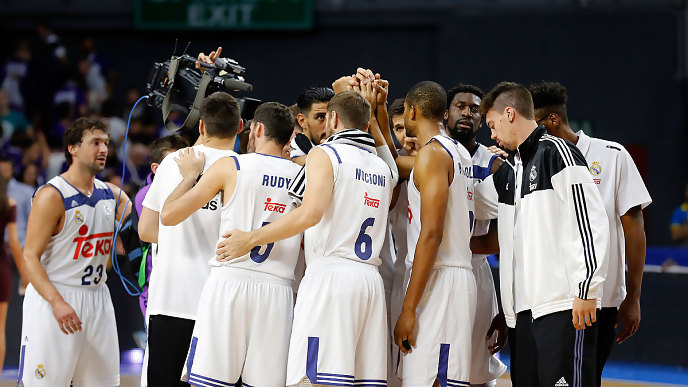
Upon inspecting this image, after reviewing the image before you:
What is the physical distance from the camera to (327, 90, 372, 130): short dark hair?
530cm

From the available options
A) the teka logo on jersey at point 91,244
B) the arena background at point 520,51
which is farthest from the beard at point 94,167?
the arena background at point 520,51

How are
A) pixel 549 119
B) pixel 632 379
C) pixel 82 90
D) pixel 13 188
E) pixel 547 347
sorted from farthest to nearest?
pixel 82 90 → pixel 13 188 → pixel 632 379 → pixel 549 119 → pixel 547 347

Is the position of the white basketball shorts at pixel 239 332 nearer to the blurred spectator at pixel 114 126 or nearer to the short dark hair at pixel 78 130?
the short dark hair at pixel 78 130

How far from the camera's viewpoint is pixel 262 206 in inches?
205

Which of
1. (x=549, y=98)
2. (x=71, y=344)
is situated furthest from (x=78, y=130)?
(x=549, y=98)

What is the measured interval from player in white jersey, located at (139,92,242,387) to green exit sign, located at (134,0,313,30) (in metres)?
10.6

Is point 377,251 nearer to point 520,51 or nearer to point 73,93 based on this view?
point 520,51

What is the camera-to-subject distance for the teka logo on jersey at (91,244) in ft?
21.2

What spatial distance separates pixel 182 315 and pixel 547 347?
2186 millimetres

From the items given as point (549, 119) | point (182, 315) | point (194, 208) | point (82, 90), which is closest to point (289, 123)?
point (194, 208)

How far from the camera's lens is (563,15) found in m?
14.9

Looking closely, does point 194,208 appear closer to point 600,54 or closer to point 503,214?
point 503,214

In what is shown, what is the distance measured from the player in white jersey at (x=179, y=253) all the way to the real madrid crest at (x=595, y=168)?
7.89 feet

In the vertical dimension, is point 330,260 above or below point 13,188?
below
